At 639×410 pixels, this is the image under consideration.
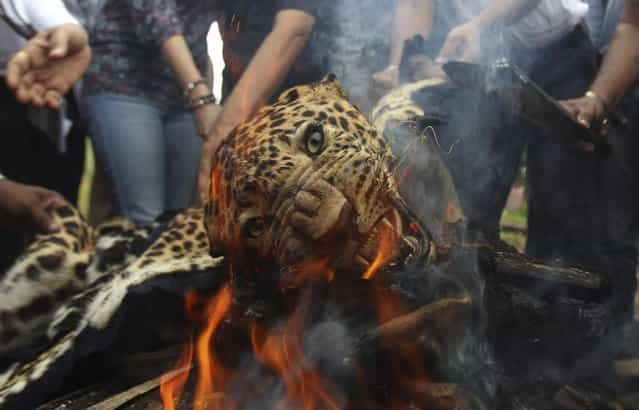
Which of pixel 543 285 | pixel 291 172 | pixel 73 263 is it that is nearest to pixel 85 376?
pixel 73 263

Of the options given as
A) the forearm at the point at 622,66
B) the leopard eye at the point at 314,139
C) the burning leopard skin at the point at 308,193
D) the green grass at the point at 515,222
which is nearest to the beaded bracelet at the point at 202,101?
the burning leopard skin at the point at 308,193

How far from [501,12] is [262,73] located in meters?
0.63

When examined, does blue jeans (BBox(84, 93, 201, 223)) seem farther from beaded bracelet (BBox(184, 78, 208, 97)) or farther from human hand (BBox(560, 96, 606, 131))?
human hand (BBox(560, 96, 606, 131))

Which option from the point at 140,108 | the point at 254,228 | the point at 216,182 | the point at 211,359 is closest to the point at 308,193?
the point at 254,228

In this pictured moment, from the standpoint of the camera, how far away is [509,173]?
180cm

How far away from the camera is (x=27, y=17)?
1717 millimetres

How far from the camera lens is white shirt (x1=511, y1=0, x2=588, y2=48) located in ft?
4.98

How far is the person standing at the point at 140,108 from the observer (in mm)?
1833

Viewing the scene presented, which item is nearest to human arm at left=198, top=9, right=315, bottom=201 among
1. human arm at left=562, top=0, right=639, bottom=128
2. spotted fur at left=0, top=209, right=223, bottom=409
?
spotted fur at left=0, top=209, right=223, bottom=409

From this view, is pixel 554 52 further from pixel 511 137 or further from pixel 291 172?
pixel 291 172

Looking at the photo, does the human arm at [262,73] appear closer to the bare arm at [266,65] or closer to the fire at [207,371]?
the bare arm at [266,65]

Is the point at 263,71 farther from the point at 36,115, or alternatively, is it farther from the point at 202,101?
the point at 36,115

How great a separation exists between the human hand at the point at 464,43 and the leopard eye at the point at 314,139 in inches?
21.4

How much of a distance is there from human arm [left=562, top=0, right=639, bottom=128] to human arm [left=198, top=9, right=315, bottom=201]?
28.8 inches
